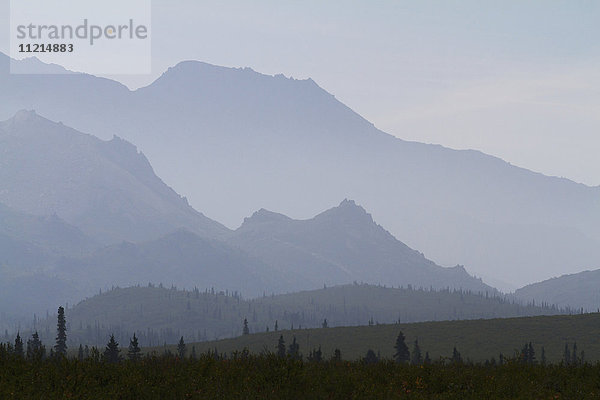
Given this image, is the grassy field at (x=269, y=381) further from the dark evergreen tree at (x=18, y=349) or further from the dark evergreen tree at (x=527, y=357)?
the dark evergreen tree at (x=527, y=357)

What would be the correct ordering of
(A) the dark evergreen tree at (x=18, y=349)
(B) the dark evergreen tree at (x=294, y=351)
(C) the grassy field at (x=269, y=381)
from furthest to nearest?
1. (A) the dark evergreen tree at (x=18, y=349)
2. (B) the dark evergreen tree at (x=294, y=351)
3. (C) the grassy field at (x=269, y=381)

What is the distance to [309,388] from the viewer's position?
1861 centimetres

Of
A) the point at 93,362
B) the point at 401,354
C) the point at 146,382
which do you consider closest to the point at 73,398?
the point at 146,382

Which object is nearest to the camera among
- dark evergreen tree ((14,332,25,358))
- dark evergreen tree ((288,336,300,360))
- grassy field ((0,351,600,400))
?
grassy field ((0,351,600,400))

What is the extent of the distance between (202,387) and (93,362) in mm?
4520

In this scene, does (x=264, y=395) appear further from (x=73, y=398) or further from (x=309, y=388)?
(x=73, y=398)

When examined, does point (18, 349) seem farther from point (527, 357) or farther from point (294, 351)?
point (527, 357)

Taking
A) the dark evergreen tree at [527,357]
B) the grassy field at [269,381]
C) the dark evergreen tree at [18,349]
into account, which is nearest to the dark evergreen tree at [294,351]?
the grassy field at [269,381]

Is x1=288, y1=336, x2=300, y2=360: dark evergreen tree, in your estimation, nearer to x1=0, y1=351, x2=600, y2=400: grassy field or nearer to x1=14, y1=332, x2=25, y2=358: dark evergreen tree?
x1=0, y1=351, x2=600, y2=400: grassy field

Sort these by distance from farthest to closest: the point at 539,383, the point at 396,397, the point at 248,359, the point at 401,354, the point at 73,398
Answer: the point at 401,354 < the point at 248,359 < the point at 539,383 < the point at 396,397 < the point at 73,398

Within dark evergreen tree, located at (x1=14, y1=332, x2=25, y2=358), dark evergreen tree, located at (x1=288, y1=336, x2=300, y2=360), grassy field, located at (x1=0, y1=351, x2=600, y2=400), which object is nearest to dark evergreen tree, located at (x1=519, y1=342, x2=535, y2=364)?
grassy field, located at (x1=0, y1=351, x2=600, y2=400)

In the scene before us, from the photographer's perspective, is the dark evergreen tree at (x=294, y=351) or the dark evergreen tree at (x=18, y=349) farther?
the dark evergreen tree at (x=18, y=349)

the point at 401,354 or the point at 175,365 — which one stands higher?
the point at 175,365

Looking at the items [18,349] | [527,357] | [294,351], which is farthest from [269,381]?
[294,351]
